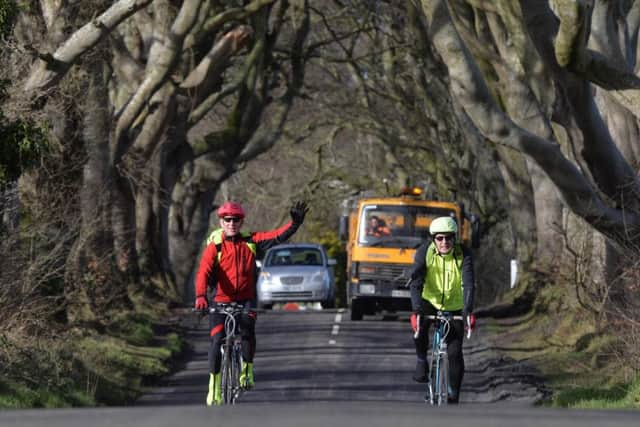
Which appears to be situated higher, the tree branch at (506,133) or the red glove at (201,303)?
the tree branch at (506,133)

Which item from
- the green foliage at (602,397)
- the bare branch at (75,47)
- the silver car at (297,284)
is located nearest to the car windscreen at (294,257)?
the silver car at (297,284)

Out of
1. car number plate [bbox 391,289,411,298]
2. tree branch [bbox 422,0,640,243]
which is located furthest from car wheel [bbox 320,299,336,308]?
tree branch [bbox 422,0,640,243]

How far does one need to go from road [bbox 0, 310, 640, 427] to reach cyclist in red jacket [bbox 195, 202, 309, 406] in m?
0.95

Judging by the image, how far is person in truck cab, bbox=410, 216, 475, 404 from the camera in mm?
13945

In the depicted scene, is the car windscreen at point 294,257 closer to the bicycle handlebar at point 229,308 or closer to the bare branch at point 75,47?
the bare branch at point 75,47

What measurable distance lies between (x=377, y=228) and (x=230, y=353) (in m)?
18.1

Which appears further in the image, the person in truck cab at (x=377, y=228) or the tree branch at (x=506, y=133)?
the person in truck cab at (x=377, y=228)

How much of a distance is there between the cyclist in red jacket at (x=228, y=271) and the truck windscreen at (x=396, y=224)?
1764 cm

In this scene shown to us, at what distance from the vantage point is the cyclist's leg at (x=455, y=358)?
13930 mm

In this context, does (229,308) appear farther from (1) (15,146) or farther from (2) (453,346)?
(1) (15,146)

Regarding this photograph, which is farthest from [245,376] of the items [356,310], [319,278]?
[319,278]

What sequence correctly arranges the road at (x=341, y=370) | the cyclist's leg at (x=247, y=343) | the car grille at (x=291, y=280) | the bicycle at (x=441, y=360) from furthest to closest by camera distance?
the car grille at (x=291, y=280), the road at (x=341, y=370), the cyclist's leg at (x=247, y=343), the bicycle at (x=441, y=360)

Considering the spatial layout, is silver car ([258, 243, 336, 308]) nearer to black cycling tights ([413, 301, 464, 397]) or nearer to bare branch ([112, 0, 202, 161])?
bare branch ([112, 0, 202, 161])

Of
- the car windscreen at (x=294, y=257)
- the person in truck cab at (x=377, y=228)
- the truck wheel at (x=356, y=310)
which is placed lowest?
the truck wheel at (x=356, y=310)
